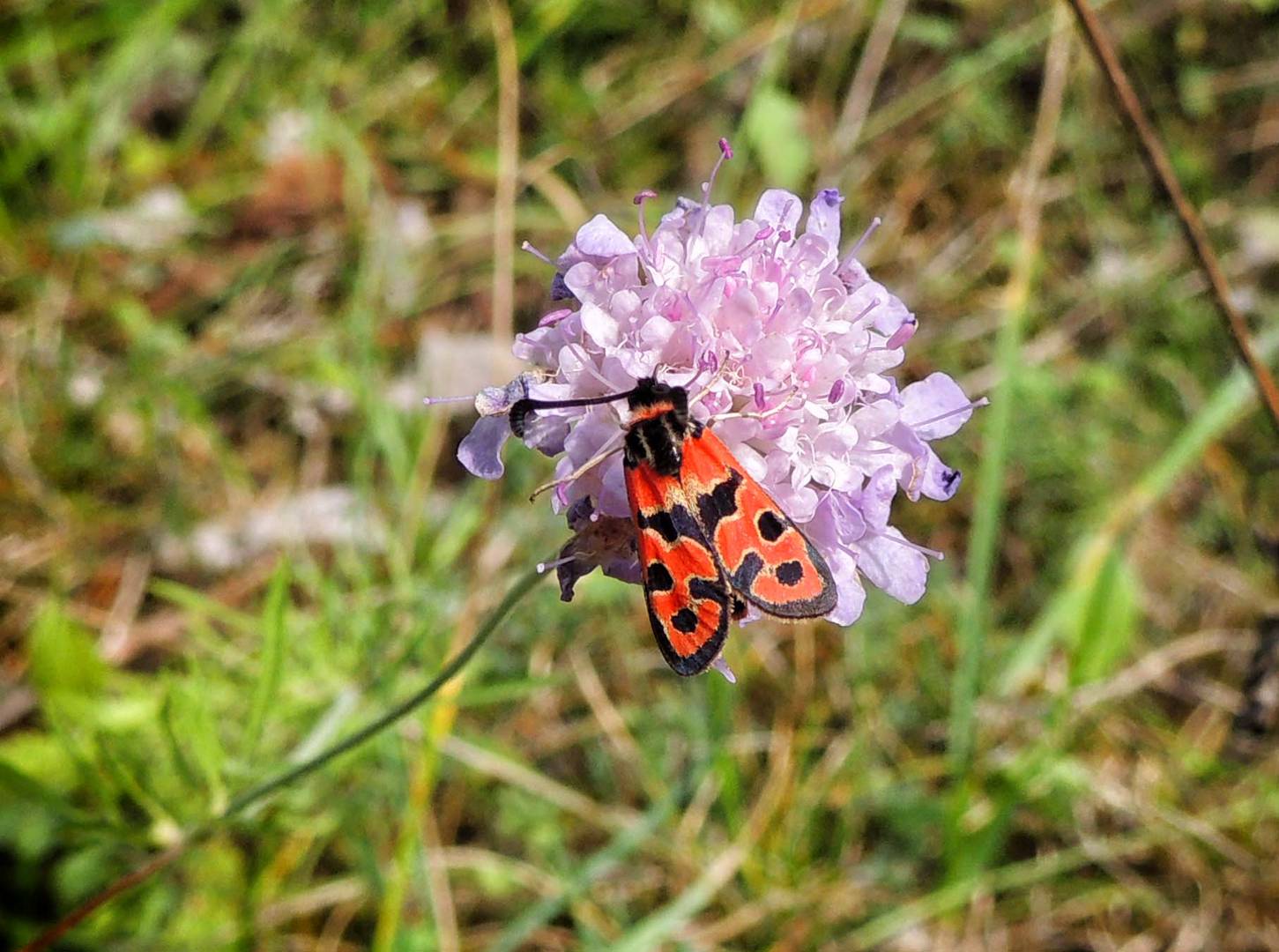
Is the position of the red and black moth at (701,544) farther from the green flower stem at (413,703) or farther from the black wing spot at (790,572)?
the green flower stem at (413,703)


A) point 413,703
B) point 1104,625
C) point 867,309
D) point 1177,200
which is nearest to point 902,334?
point 867,309

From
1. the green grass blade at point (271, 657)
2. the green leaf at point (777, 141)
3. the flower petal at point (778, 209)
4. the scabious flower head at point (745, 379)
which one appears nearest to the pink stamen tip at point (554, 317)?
the scabious flower head at point (745, 379)

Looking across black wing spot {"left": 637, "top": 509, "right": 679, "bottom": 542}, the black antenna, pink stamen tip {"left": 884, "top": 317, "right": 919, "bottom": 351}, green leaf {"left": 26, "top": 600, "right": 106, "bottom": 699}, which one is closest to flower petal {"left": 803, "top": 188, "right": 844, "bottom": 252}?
pink stamen tip {"left": 884, "top": 317, "right": 919, "bottom": 351}

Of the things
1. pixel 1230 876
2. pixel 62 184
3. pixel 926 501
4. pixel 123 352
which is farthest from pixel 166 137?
pixel 1230 876

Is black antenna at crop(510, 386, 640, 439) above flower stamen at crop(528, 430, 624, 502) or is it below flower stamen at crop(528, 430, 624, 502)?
above

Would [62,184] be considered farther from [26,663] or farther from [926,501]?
[926,501]

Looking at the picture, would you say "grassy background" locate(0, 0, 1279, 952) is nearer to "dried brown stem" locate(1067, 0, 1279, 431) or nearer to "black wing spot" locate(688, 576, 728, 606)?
"dried brown stem" locate(1067, 0, 1279, 431)
